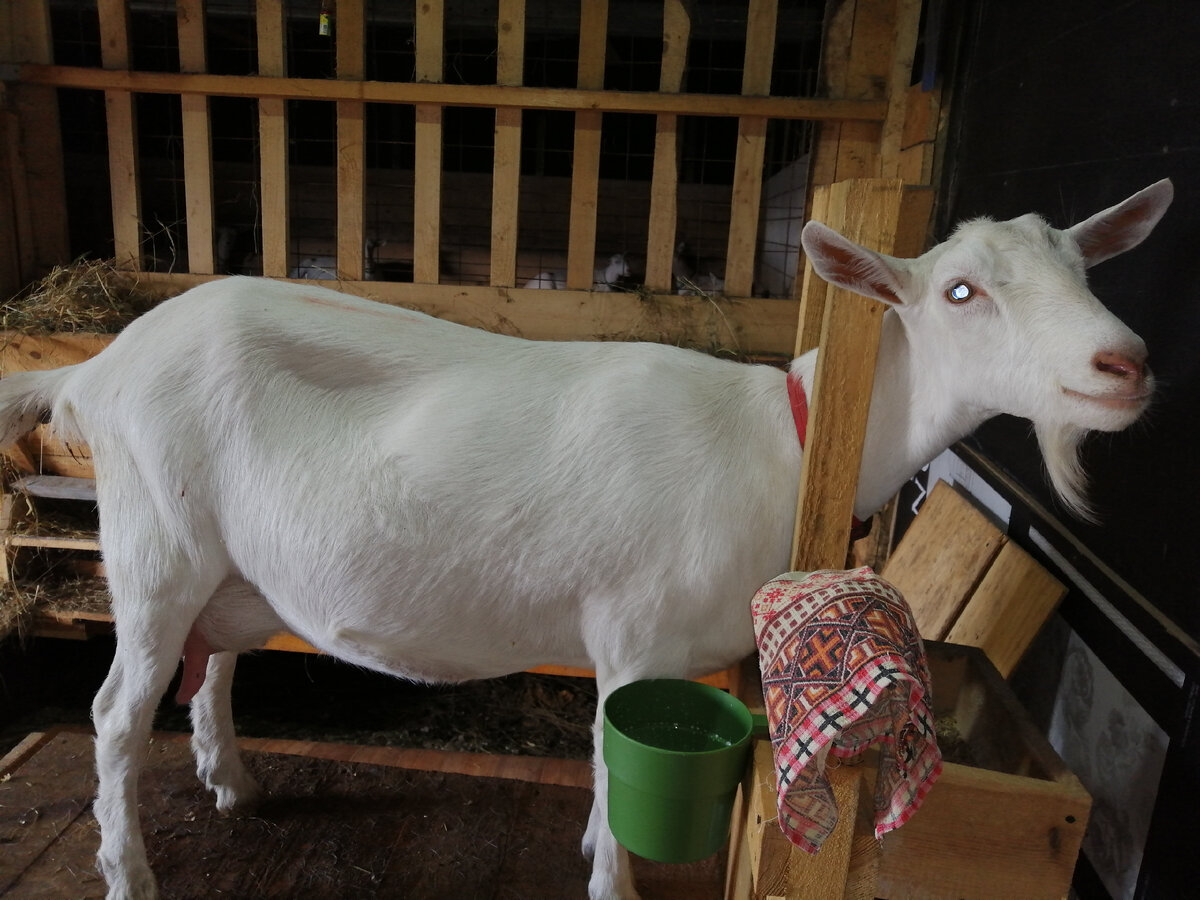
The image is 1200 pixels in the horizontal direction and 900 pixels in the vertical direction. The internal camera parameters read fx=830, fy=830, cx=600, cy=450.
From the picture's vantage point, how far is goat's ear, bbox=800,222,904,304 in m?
1.54

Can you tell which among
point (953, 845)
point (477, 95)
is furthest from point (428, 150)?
point (953, 845)

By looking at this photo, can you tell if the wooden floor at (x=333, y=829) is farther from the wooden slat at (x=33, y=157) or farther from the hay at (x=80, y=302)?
the wooden slat at (x=33, y=157)

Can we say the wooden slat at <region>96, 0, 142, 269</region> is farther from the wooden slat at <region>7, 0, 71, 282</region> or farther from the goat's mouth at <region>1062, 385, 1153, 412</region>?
the goat's mouth at <region>1062, 385, 1153, 412</region>

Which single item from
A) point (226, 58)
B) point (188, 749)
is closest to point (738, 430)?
point (188, 749)

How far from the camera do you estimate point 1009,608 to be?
2189 mm

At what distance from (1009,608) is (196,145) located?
11.9 ft

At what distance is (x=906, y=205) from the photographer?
1949 mm

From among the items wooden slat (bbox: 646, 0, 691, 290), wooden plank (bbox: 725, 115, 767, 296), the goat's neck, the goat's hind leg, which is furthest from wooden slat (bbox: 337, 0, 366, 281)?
the goat's neck

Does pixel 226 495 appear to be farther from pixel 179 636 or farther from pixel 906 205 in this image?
pixel 906 205

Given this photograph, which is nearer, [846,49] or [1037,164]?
[1037,164]

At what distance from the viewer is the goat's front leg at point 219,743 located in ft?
8.09

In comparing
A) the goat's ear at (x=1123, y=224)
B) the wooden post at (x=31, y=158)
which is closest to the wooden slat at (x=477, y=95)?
the wooden post at (x=31, y=158)

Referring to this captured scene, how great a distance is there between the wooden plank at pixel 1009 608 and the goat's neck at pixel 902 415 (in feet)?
1.76

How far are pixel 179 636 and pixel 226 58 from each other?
660 cm
